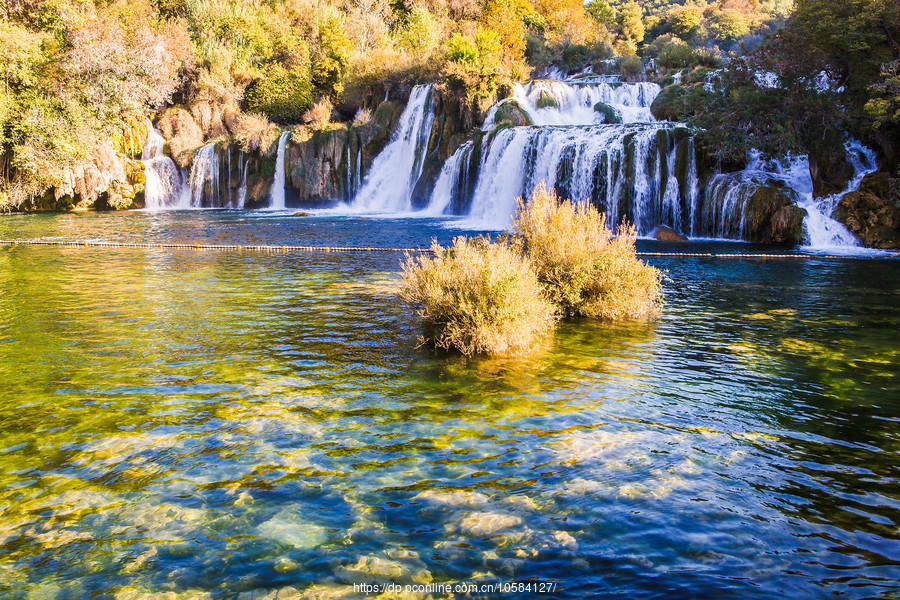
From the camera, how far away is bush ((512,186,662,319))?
33.6ft

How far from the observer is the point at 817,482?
Result: 16.3 feet

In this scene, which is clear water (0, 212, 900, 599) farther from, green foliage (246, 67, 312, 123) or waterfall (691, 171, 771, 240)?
green foliage (246, 67, 312, 123)

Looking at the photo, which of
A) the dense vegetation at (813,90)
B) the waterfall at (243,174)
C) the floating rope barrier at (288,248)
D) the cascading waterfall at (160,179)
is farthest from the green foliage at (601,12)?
the floating rope barrier at (288,248)

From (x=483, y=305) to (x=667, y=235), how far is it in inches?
571

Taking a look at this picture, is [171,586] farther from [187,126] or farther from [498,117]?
[187,126]

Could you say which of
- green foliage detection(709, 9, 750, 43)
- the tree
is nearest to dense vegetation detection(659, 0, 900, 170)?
the tree

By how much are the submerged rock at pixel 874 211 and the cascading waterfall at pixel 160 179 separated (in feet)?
114

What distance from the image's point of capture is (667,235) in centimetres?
2108

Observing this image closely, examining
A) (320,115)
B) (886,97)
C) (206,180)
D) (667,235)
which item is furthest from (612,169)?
(206,180)

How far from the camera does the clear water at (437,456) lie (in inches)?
156

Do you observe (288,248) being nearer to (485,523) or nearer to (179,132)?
(485,523)

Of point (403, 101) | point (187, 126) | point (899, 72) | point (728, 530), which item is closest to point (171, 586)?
point (728, 530)

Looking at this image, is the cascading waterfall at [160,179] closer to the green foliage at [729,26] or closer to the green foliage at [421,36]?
the green foliage at [421,36]

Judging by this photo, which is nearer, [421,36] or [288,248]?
[288,248]
